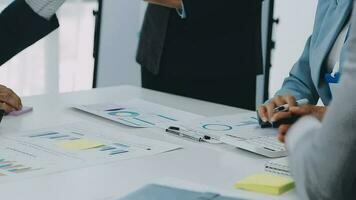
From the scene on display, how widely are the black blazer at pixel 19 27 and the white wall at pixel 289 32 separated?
2507 millimetres

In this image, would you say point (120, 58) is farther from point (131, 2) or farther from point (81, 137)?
point (81, 137)

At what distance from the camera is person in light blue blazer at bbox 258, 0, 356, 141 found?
62.1 inches

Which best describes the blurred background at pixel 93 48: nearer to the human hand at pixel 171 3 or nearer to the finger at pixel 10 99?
the human hand at pixel 171 3

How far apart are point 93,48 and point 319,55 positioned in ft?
7.09

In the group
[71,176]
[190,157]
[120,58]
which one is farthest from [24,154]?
[120,58]

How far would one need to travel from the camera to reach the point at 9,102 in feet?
5.82

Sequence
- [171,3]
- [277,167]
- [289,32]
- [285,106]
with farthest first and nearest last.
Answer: [289,32], [171,3], [285,106], [277,167]

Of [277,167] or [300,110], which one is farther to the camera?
[300,110]

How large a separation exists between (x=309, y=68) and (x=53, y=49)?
2.39 m

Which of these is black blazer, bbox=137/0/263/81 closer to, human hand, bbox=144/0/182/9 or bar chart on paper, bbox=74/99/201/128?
human hand, bbox=144/0/182/9

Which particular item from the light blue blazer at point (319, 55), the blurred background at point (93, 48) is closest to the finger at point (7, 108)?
the light blue blazer at point (319, 55)

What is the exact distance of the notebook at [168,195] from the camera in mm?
1066

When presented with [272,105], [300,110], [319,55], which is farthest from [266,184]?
[319,55]

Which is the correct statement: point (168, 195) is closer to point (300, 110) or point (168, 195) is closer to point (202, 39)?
point (300, 110)
